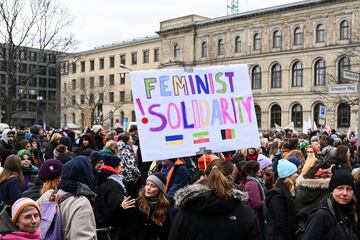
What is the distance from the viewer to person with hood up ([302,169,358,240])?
387 centimetres

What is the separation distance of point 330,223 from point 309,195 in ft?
3.26

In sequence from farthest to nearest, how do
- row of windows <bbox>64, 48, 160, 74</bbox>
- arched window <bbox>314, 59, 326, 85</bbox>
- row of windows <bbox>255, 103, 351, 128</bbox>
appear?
row of windows <bbox>64, 48, 160, 74</bbox> → arched window <bbox>314, 59, 326, 85</bbox> → row of windows <bbox>255, 103, 351, 128</bbox>

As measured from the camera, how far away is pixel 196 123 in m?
5.36

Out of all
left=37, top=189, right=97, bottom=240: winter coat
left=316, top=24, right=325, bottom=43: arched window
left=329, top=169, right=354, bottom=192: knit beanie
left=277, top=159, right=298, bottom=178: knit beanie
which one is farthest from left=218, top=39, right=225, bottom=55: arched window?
left=37, top=189, right=97, bottom=240: winter coat

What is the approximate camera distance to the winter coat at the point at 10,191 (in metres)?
5.63

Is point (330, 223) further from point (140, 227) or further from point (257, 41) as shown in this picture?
point (257, 41)

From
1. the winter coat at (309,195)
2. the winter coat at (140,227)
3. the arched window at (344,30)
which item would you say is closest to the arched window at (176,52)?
the arched window at (344,30)

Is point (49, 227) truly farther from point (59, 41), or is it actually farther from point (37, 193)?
point (59, 41)

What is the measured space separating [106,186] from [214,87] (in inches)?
70.3

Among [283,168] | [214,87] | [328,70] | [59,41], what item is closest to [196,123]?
[214,87]

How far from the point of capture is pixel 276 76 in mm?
50438

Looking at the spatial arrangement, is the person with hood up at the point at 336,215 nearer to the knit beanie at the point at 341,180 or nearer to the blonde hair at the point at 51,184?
the knit beanie at the point at 341,180

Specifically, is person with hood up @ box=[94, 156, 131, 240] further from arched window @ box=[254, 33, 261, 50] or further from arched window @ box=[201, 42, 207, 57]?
arched window @ box=[201, 42, 207, 57]

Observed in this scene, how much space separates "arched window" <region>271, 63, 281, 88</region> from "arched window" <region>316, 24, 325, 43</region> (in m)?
5.36
